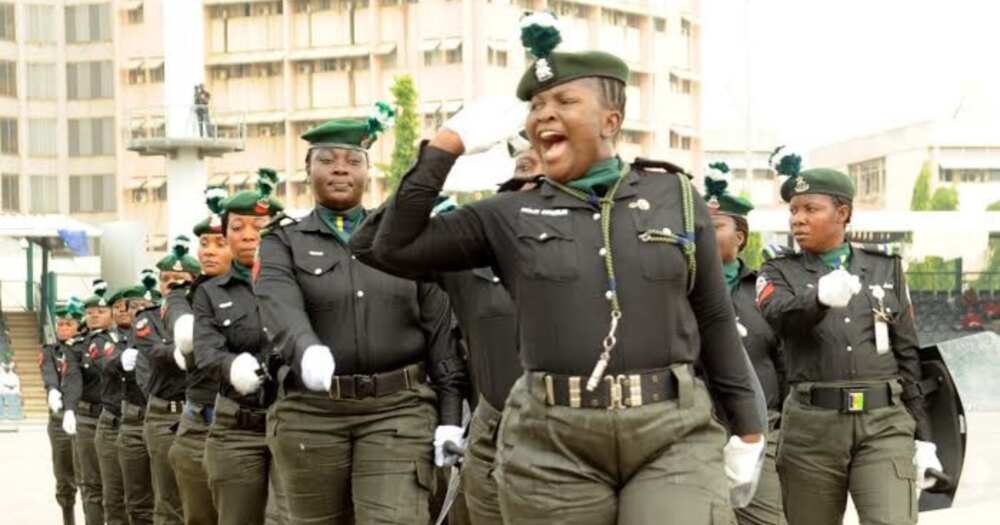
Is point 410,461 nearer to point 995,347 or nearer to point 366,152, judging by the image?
point 366,152

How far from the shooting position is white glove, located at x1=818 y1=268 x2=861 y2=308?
9422 millimetres

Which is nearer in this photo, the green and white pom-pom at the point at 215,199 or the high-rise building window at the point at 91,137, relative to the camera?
the green and white pom-pom at the point at 215,199

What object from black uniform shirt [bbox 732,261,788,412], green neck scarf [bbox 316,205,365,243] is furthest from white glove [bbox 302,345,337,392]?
black uniform shirt [bbox 732,261,788,412]

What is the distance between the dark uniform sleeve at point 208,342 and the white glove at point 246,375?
1.58 feet

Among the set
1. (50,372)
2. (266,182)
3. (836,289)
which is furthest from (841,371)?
(50,372)

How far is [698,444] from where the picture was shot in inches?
237

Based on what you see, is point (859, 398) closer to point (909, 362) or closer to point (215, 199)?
point (909, 362)

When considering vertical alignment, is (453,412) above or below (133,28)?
below

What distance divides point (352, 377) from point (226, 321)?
6.90 ft

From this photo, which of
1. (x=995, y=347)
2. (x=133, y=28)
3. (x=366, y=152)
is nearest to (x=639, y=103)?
(x=133, y=28)

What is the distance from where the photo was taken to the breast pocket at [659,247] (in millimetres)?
6035

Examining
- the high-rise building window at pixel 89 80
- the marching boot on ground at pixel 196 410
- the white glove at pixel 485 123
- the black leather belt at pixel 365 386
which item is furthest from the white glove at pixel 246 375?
the high-rise building window at pixel 89 80

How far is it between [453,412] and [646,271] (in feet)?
9.78

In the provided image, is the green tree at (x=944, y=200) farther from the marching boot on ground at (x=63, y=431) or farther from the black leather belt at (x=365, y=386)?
the black leather belt at (x=365, y=386)
